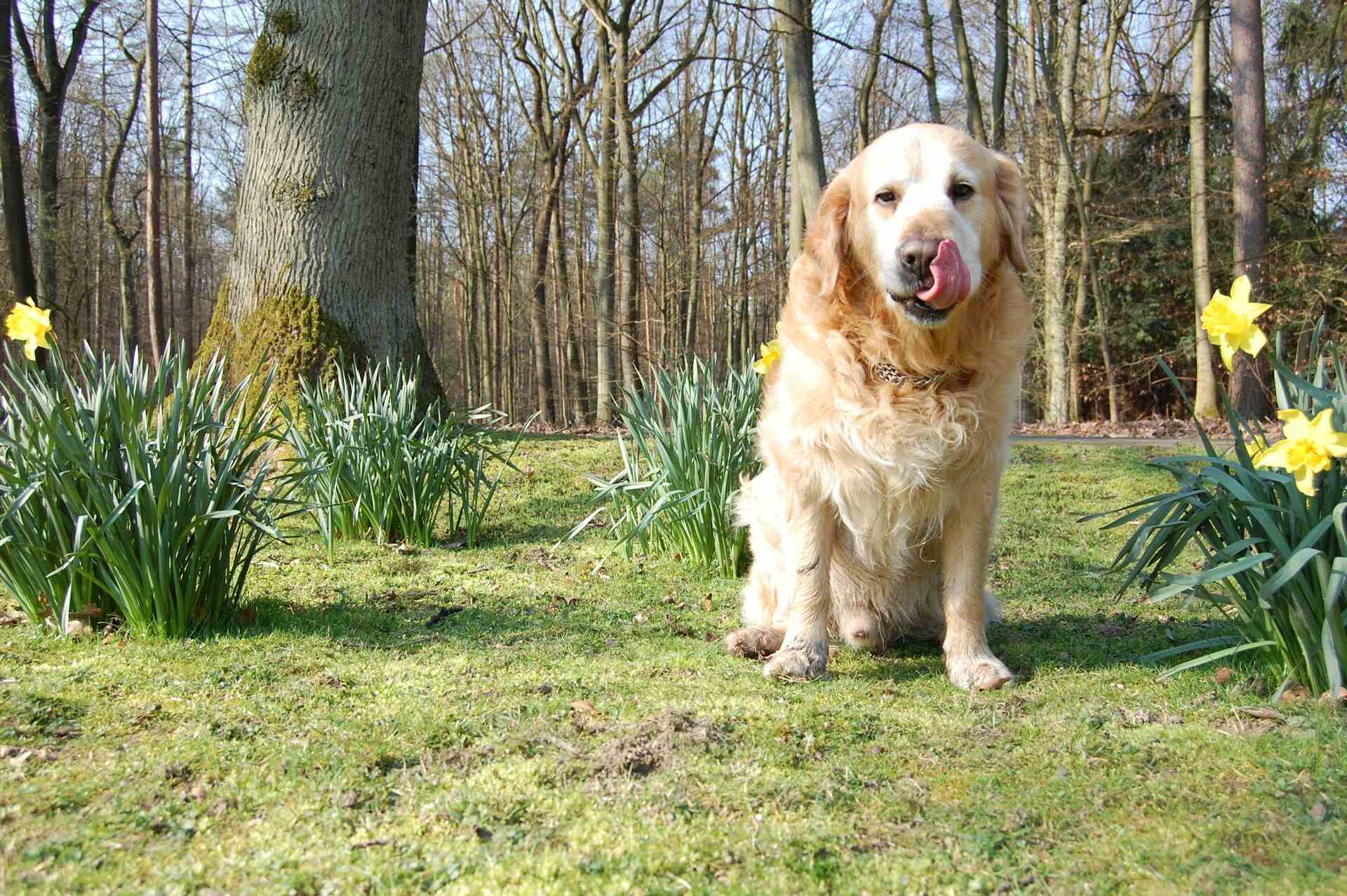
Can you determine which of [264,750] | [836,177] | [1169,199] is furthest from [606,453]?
[1169,199]

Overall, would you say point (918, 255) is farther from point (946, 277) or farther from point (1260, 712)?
point (1260, 712)

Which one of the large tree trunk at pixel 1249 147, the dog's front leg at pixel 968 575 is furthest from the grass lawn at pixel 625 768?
the large tree trunk at pixel 1249 147

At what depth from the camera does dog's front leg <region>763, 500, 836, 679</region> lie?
282 cm

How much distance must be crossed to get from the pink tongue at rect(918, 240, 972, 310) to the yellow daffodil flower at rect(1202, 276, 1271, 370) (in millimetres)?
606

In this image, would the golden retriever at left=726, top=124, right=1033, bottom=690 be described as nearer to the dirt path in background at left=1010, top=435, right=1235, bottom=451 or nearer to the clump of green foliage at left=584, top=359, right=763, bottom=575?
the clump of green foliage at left=584, top=359, right=763, bottom=575

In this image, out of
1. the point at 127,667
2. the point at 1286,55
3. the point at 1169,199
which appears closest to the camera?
the point at 127,667

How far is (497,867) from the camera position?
1.54 meters

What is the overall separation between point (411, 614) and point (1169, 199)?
1651 cm

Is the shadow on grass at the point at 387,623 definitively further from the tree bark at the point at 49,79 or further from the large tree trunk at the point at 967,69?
the tree bark at the point at 49,79

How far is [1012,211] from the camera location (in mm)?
2824

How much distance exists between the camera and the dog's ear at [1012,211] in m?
2.80

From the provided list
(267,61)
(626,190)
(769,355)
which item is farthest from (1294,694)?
(626,190)

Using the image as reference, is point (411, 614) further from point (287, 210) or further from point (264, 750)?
point (287, 210)

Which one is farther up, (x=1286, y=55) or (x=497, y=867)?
(x=1286, y=55)
